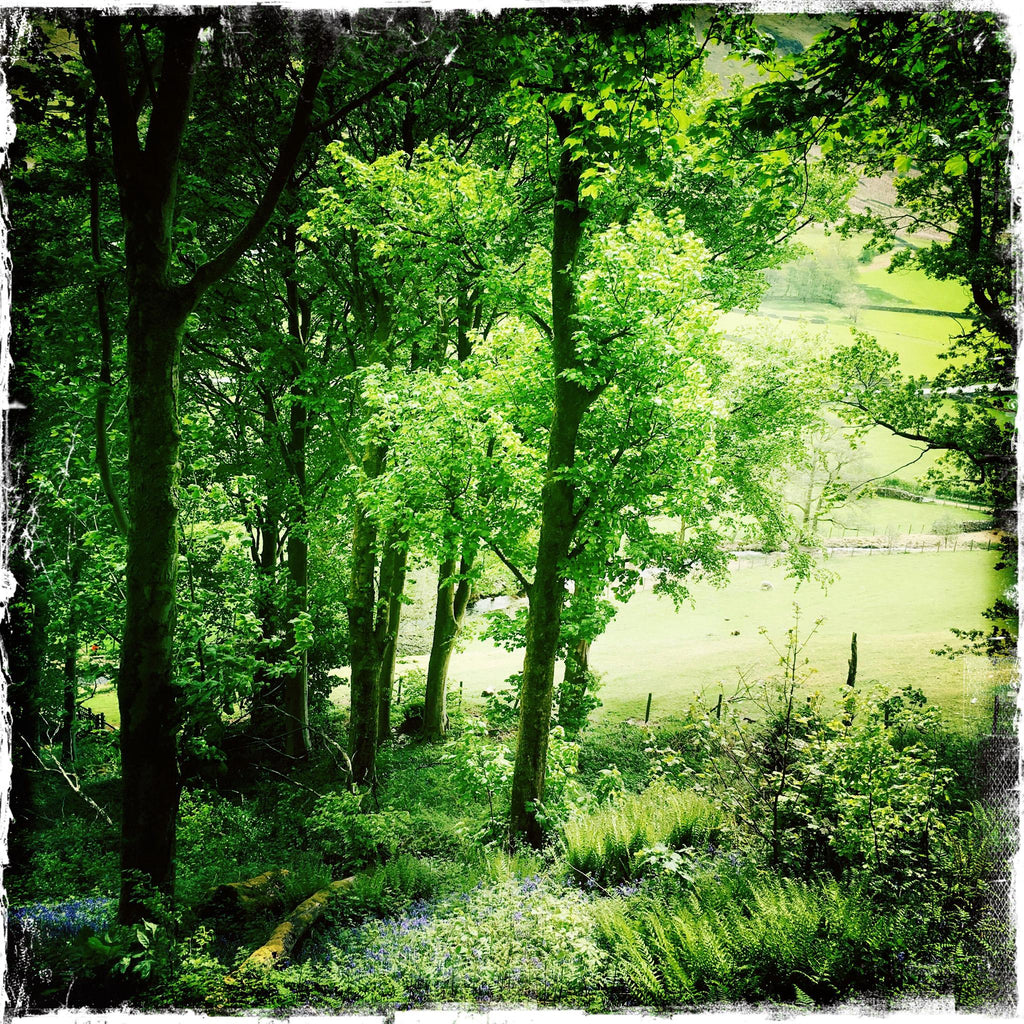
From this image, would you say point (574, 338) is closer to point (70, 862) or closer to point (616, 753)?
point (70, 862)

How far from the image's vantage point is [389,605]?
12.6 meters

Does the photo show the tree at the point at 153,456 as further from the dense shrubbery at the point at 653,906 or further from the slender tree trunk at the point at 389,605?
the slender tree trunk at the point at 389,605

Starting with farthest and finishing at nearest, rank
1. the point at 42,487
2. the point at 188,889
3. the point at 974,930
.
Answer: the point at 42,487 → the point at 188,889 → the point at 974,930

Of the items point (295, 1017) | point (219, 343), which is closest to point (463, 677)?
point (219, 343)

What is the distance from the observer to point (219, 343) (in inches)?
484

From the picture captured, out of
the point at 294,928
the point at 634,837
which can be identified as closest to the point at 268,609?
the point at 294,928

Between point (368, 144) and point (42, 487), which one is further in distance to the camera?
point (368, 144)

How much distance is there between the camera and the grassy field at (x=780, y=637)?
19.2 m

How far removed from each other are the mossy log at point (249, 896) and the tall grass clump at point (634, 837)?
386 cm

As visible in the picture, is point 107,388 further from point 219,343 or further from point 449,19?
point 219,343

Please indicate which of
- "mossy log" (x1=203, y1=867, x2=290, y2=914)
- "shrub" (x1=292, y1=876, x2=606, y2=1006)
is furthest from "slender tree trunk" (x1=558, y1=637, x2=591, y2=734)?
"shrub" (x1=292, y1=876, x2=606, y2=1006)

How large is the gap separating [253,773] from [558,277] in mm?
14359

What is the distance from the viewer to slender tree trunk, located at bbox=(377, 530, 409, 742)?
12562mm

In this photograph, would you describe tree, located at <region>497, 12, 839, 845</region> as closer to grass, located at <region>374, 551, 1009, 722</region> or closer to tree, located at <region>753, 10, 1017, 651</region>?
tree, located at <region>753, 10, 1017, 651</region>
